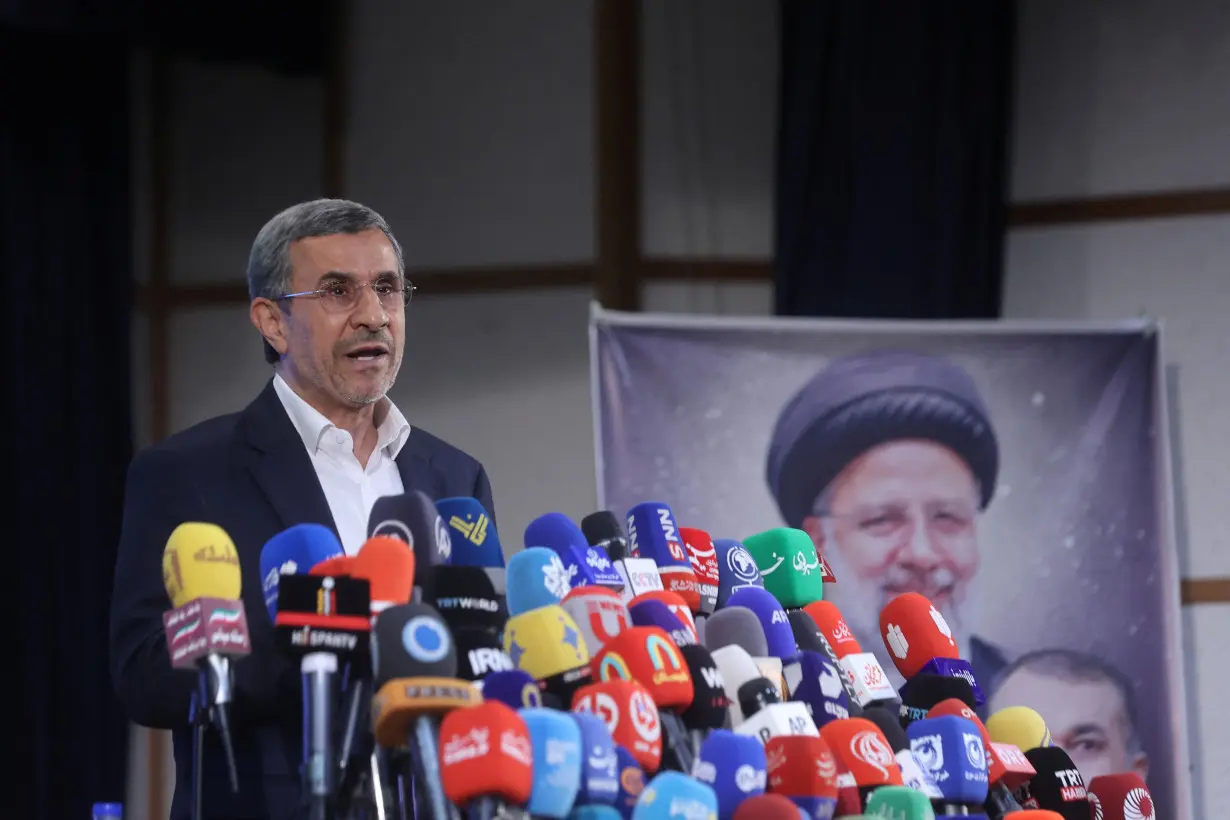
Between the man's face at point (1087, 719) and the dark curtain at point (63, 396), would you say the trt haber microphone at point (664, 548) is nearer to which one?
the man's face at point (1087, 719)

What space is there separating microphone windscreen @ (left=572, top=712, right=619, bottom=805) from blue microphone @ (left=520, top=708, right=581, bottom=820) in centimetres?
2

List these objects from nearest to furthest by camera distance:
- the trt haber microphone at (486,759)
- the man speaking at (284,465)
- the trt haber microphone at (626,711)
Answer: the trt haber microphone at (486,759) < the trt haber microphone at (626,711) < the man speaking at (284,465)

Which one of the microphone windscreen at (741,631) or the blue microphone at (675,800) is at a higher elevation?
the microphone windscreen at (741,631)

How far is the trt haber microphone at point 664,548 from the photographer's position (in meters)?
1.91

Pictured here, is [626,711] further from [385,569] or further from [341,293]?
[341,293]

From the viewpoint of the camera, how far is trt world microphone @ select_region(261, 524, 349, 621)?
162cm

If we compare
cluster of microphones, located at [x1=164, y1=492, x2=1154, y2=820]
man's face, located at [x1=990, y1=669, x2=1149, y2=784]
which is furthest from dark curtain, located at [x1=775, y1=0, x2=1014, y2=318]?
cluster of microphones, located at [x1=164, y1=492, x2=1154, y2=820]

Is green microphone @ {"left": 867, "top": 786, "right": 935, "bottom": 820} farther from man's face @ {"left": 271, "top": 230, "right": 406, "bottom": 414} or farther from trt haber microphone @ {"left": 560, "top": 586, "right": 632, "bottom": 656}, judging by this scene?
man's face @ {"left": 271, "top": 230, "right": 406, "bottom": 414}

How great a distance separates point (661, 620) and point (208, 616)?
436mm

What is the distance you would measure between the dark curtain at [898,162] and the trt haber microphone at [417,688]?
3.58m

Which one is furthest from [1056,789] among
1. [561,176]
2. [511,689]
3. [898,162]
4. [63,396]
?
[63,396]

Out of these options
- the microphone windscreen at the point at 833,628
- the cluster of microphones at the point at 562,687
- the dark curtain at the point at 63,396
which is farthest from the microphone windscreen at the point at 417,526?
the dark curtain at the point at 63,396

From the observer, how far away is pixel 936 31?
5.00 m

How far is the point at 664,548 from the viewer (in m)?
1.92
